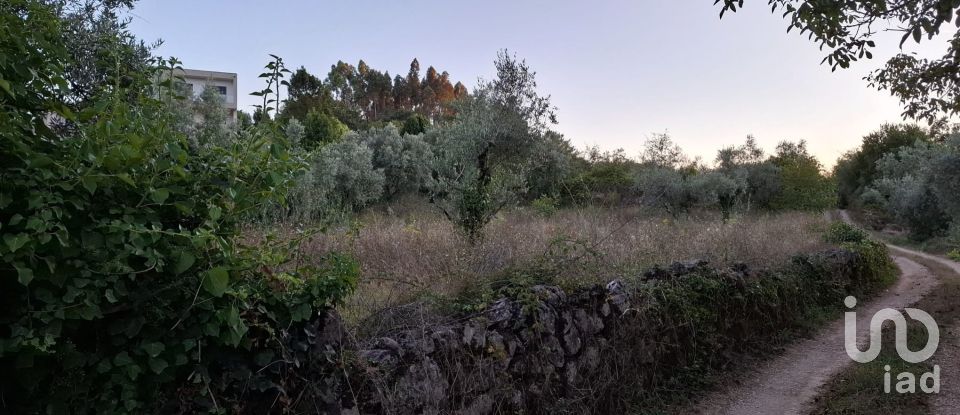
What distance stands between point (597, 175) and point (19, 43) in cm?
2659

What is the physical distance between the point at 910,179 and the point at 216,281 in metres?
34.9

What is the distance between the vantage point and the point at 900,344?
7.19 meters

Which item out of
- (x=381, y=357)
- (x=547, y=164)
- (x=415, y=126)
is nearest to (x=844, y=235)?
(x=547, y=164)

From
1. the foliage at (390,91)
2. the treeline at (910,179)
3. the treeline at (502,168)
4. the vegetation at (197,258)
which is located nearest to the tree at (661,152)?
the treeline at (502,168)

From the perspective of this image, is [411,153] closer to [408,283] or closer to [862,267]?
[862,267]

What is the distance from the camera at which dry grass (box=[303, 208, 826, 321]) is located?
196 inches

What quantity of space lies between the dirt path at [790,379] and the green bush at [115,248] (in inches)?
182

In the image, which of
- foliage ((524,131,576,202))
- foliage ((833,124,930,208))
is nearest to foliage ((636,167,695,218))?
foliage ((524,131,576,202))

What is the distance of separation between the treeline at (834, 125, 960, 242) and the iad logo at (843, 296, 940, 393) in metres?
8.25

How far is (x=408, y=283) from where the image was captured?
4969 mm

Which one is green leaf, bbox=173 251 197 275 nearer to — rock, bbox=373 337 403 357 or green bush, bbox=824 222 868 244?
rock, bbox=373 337 403 357

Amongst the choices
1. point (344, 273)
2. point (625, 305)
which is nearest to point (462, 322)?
point (344, 273)

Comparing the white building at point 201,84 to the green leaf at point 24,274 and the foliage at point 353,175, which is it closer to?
the green leaf at point 24,274

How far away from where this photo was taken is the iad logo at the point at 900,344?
581 cm
